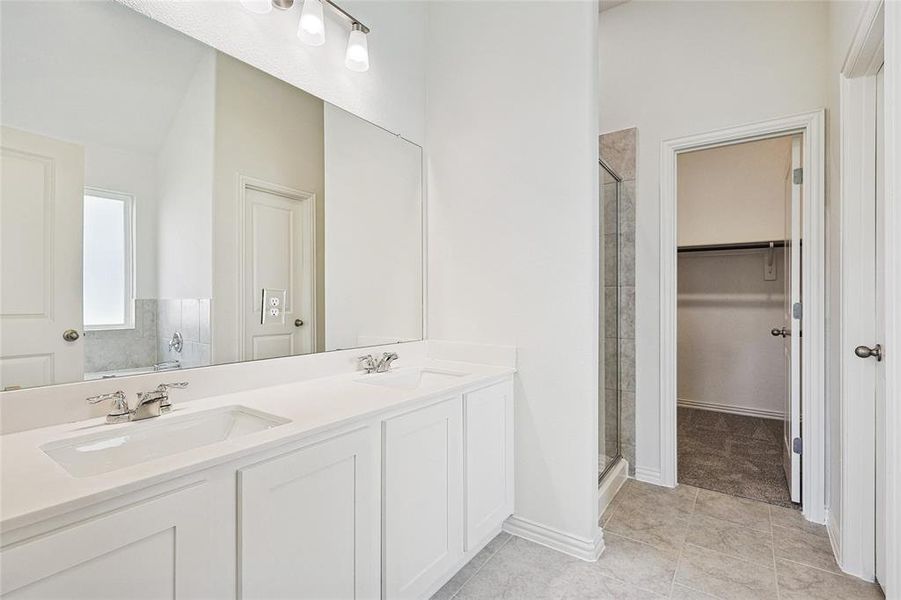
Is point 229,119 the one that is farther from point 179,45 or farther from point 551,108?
point 551,108

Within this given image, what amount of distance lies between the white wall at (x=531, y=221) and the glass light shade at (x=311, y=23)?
81cm

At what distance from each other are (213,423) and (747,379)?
173 inches

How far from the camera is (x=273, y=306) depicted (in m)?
1.66

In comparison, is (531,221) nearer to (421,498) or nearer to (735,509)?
(421,498)

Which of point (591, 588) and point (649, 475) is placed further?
point (649, 475)

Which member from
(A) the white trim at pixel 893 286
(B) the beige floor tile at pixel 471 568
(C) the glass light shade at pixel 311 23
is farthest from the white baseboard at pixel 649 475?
(C) the glass light shade at pixel 311 23

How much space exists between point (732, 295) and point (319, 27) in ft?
13.5

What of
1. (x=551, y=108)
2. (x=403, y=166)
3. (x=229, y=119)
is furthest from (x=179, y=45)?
(x=551, y=108)

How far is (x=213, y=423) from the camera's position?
4.21 feet

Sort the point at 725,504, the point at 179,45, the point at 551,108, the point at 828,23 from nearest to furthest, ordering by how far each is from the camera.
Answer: the point at 179,45 → the point at 551,108 → the point at 828,23 → the point at 725,504

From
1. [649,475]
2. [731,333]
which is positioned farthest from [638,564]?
[731,333]

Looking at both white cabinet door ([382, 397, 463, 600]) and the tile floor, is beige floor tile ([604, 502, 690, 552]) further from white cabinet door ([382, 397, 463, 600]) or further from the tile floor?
white cabinet door ([382, 397, 463, 600])

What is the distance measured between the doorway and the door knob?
5.87 feet

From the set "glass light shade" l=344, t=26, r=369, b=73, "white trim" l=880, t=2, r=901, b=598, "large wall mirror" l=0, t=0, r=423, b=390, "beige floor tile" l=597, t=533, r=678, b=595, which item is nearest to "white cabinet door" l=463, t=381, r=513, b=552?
"beige floor tile" l=597, t=533, r=678, b=595
